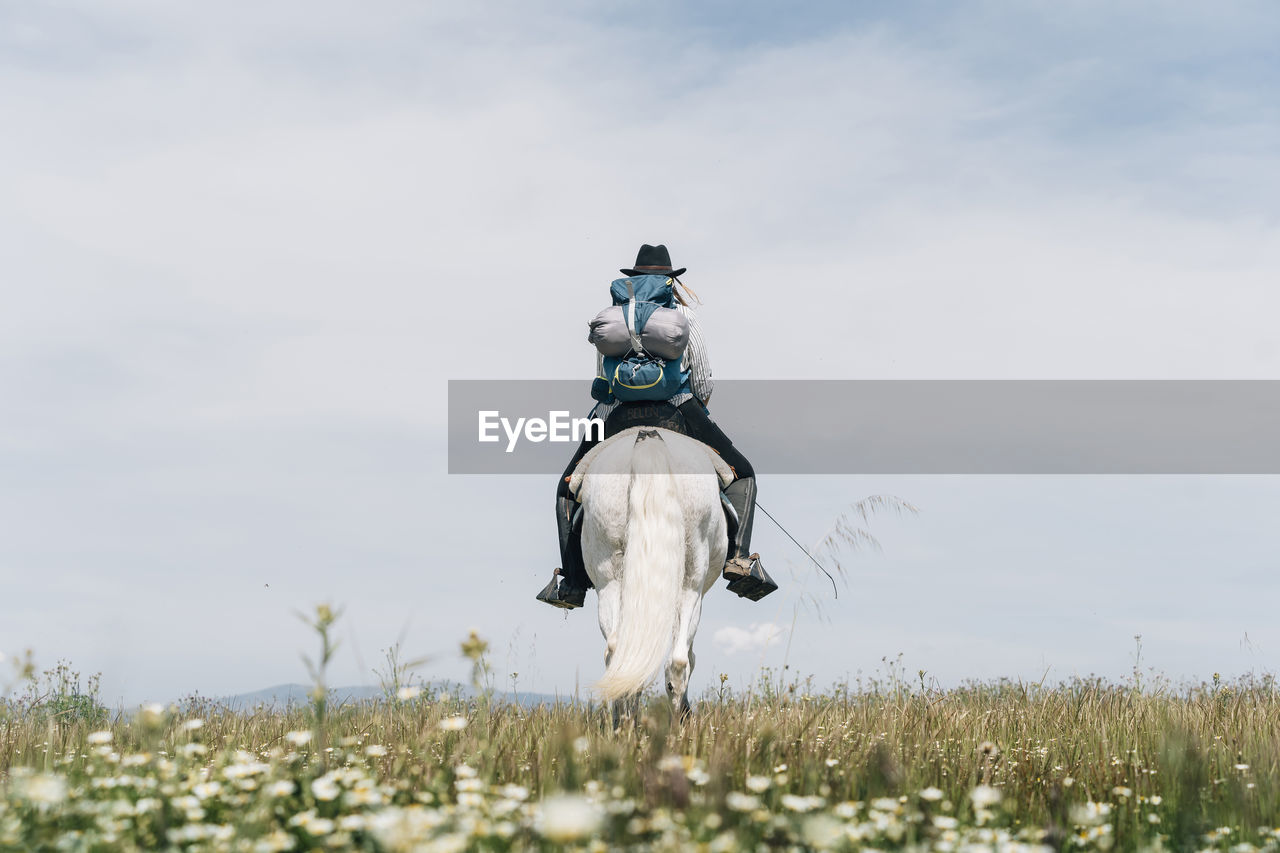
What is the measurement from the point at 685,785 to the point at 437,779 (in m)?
1.10

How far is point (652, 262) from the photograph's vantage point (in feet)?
28.0

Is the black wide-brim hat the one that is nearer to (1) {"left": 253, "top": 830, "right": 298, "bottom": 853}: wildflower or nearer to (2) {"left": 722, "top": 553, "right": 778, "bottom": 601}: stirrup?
(2) {"left": 722, "top": 553, "right": 778, "bottom": 601}: stirrup

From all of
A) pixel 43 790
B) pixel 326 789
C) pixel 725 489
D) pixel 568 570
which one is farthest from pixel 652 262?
pixel 43 790

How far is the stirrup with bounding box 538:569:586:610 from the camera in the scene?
805 centimetres

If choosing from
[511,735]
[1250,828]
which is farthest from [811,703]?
[1250,828]

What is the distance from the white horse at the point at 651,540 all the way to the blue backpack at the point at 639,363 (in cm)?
36

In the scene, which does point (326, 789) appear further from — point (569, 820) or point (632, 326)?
point (632, 326)

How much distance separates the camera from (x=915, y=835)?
11.3ft

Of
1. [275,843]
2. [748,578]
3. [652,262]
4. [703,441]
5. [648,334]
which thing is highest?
[652,262]

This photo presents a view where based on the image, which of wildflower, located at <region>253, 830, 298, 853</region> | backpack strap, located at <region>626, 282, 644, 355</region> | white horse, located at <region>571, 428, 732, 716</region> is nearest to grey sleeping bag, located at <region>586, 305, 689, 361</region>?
backpack strap, located at <region>626, 282, 644, 355</region>

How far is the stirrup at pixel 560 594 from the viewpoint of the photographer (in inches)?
317

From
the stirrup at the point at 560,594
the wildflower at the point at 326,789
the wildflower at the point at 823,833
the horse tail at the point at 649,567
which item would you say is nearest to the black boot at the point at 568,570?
the stirrup at the point at 560,594

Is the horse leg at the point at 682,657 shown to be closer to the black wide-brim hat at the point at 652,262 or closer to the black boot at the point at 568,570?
the black boot at the point at 568,570

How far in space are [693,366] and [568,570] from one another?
1.81 meters
